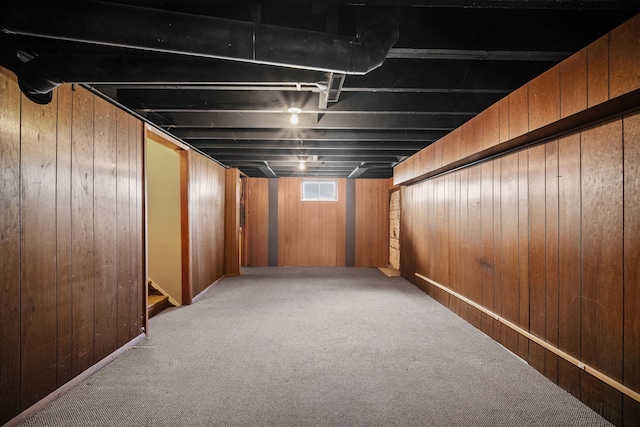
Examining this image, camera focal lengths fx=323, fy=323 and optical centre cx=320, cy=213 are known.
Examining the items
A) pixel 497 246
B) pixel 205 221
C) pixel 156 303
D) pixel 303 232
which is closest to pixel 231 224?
pixel 205 221

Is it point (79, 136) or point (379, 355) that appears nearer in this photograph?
point (79, 136)

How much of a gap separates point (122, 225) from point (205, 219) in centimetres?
225

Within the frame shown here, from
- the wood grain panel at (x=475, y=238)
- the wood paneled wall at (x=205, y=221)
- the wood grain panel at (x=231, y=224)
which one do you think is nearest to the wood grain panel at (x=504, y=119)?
the wood grain panel at (x=475, y=238)

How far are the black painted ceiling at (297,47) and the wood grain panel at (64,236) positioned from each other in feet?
0.81

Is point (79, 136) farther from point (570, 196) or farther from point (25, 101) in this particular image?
point (570, 196)

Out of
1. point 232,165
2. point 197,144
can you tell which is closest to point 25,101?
point 197,144

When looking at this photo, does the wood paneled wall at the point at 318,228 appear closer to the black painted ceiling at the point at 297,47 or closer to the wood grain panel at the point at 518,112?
the black painted ceiling at the point at 297,47

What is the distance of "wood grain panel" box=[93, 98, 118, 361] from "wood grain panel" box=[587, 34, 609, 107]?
3433 millimetres

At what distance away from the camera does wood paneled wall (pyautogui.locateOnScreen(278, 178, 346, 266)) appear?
8.12m

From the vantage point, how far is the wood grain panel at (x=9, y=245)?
5.87 feet

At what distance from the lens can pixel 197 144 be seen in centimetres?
458

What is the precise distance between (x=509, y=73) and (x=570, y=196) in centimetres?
108

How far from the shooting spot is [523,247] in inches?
109

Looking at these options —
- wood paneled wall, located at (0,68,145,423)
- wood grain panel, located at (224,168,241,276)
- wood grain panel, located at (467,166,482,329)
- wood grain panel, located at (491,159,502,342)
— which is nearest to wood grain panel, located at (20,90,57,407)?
wood paneled wall, located at (0,68,145,423)
